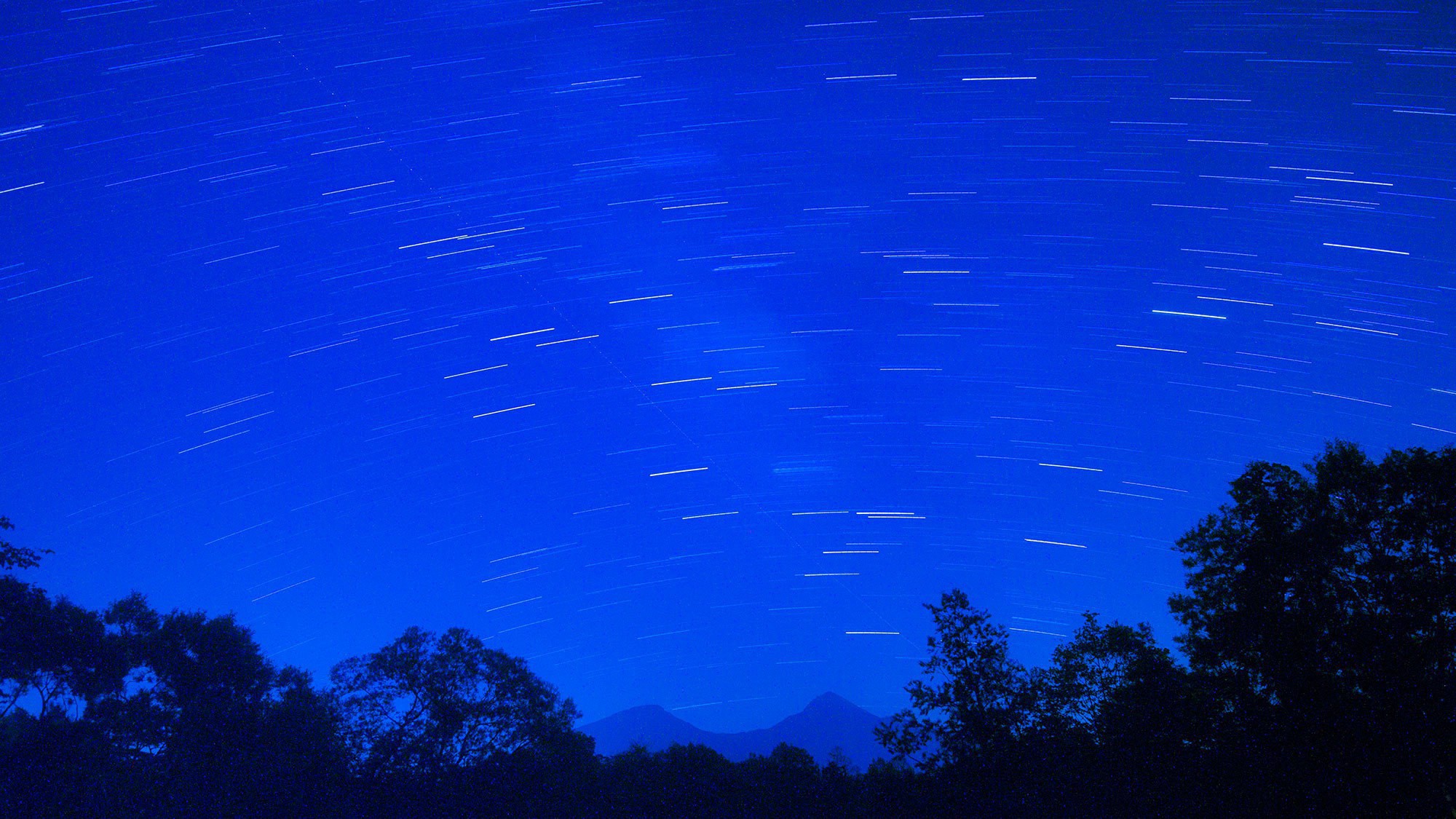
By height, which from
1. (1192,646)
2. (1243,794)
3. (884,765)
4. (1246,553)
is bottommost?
(1243,794)

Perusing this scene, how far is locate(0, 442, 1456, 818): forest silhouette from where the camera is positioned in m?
14.4

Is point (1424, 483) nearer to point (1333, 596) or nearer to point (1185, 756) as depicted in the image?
point (1333, 596)

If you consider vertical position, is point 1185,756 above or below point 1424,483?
below

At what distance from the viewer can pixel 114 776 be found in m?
20.7

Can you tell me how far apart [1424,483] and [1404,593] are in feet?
9.71

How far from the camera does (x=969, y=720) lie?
731 inches

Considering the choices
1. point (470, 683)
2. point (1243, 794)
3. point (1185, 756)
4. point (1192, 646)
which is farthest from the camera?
point (470, 683)

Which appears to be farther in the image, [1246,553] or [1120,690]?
[1120,690]

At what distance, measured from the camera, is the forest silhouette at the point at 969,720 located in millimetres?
14445

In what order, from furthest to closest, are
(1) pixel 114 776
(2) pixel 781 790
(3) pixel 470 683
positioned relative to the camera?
(3) pixel 470 683
(2) pixel 781 790
(1) pixel 114 776

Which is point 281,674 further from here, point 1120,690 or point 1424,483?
point 1424,483

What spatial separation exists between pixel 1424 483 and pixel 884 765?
19559mm

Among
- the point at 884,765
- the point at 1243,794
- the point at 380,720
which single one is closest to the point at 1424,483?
the point at 1243,794

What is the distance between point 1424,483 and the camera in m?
15.5
